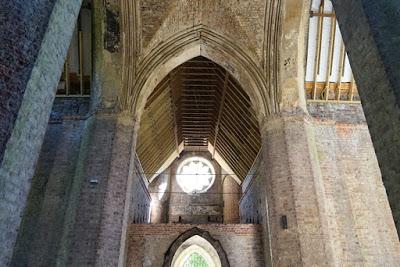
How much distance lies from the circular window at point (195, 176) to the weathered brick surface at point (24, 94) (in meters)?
14.1

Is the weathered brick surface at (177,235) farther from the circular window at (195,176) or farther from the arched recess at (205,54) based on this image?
the circular window at (195,176)

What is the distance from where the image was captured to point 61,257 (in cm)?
704

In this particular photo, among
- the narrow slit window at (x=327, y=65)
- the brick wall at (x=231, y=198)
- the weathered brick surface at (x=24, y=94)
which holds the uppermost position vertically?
the narrow slit window at (x=327, y=65)

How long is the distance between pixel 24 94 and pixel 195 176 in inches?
601

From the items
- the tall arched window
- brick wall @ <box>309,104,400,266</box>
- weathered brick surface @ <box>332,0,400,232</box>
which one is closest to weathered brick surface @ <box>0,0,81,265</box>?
weathered brick surface @ <box>332,0,400,232</box>

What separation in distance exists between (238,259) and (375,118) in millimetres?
7488

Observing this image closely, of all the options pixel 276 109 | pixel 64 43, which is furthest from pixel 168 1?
pixel 64 43

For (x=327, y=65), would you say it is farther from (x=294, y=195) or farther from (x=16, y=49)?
(x=16, y=49)

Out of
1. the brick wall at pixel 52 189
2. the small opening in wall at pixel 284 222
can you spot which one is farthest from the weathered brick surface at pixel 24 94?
the small opening in wall at pixel 284 222

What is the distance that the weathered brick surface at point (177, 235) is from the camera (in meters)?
9.95

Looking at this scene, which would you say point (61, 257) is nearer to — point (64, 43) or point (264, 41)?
point (64, 43)

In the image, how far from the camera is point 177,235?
33.6ft

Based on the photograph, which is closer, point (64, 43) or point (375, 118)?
point (375, 118)

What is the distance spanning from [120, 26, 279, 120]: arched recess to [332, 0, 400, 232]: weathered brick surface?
5193 millimetres
